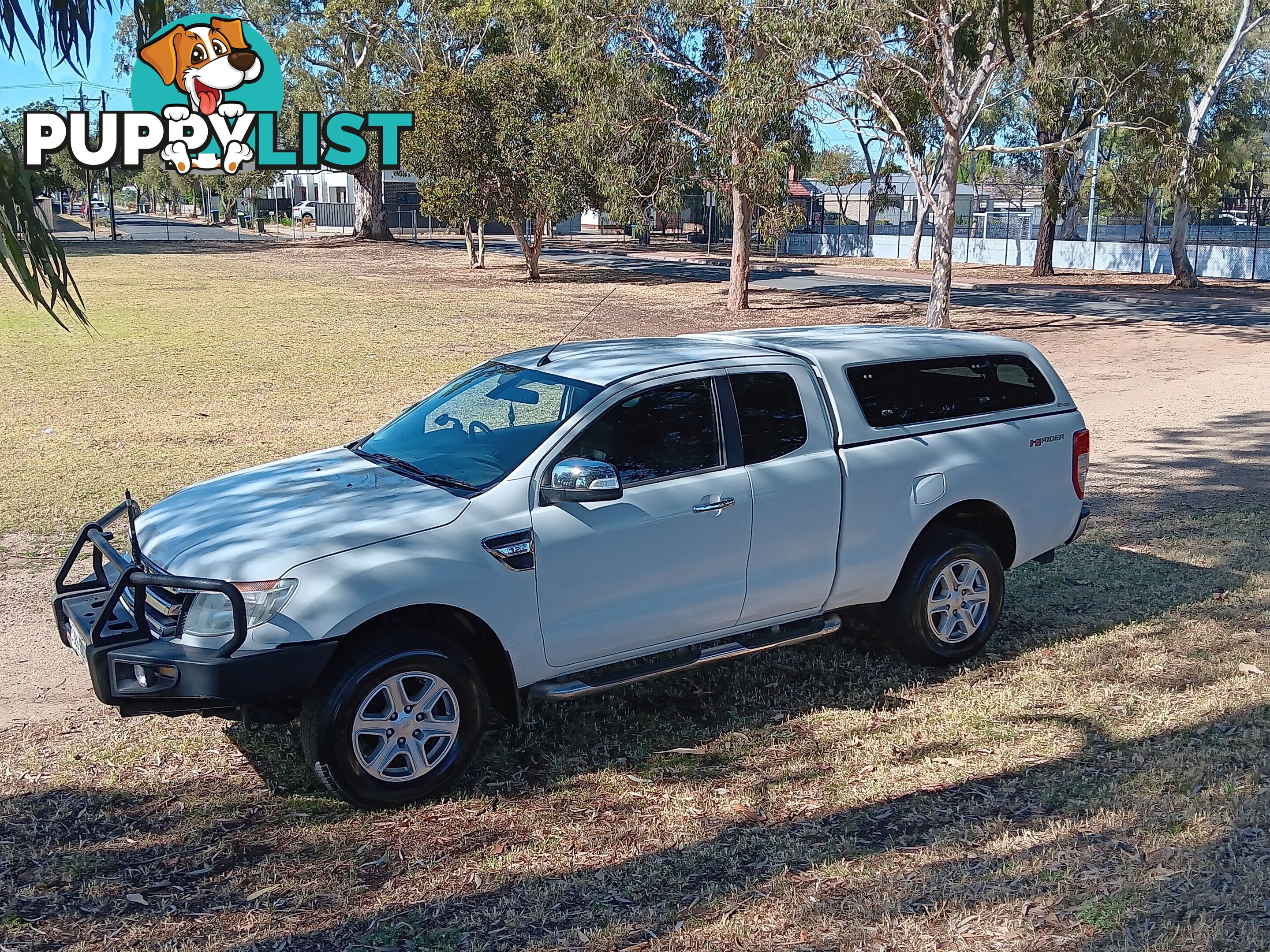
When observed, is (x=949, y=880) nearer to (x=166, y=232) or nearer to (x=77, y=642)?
(x=77, y=642)

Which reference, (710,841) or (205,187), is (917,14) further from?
(205,187)

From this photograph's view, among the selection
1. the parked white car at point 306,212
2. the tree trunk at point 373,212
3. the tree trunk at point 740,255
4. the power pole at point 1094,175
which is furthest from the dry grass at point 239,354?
the parked white car at point 306,212

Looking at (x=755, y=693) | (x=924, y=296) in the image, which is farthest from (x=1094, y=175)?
(x=755, y=693)

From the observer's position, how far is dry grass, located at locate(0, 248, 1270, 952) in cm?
396

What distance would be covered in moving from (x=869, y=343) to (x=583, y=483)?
2.10m

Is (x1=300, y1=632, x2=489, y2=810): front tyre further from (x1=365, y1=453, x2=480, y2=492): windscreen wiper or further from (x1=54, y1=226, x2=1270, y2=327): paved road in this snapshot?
(x1=54, y1=226, x2=1270, y2=327): paved road

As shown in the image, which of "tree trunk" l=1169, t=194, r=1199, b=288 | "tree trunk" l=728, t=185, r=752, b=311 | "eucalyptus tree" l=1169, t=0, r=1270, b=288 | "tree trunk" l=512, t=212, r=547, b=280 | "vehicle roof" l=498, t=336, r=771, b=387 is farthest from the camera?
"tree trunk" l=1169, t=194, r=1199, b=288

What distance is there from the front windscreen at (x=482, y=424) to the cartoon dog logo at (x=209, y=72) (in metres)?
34.6

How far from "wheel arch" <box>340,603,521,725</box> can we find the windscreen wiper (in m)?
0.54

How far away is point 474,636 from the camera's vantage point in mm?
4945

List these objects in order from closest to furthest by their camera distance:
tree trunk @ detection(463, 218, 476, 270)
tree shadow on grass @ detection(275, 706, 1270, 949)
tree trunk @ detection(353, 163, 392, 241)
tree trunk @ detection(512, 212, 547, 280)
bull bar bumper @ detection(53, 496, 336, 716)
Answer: tree shadow on grass @ detection(275, 706, 1270, 949)
bull bar bumper @ detection(53, 496, 336, 716)
tree trunk @ detection(512, 212, 547, 280)
tree trunk @ detection(463, 218, 476, 270)
tree trunk @ detection(353, 163, 392, 241)

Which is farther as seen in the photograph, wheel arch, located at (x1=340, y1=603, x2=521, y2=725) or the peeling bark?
the peeling bark

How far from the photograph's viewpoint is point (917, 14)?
20.9 meters

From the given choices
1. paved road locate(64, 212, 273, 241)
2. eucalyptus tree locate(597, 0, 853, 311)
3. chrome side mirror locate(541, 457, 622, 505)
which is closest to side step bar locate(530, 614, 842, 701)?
chrome side mirror locate(541, 457, 622, 505)
